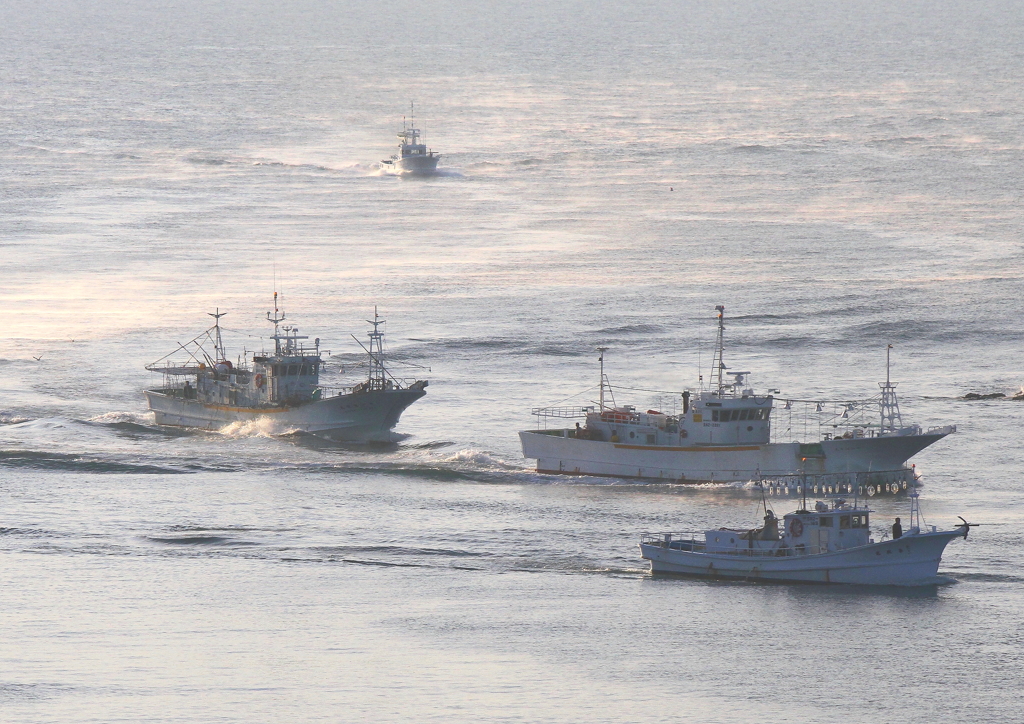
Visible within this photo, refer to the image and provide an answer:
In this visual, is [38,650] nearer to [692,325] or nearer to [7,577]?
[7,577]

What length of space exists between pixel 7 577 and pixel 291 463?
82.2ft

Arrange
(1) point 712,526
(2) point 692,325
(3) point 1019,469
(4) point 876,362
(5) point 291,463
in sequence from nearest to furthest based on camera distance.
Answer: (1) point 712,526
(3) point 1019,469
(5) point 291,463
(4) point 876,362
(2) point 692,325


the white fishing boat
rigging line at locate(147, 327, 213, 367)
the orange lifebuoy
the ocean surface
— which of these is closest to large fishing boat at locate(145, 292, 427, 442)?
the ocean surface

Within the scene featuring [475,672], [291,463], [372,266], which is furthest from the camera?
[372,266]

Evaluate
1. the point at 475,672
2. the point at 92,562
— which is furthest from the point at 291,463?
the point at 475,672

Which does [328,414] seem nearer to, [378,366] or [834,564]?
[378,366]

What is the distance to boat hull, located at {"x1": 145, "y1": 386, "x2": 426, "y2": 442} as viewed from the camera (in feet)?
384

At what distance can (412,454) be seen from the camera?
11000 centimetres

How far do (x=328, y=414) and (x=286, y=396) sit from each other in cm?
374

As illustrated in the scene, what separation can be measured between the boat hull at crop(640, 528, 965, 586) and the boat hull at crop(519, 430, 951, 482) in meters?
15.8

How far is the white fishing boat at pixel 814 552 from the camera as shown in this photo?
274 feet

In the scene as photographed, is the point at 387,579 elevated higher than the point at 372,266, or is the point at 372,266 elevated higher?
the point at 372,266

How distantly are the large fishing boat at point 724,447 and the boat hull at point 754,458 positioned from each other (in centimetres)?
5

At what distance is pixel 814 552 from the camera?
84688 millimetres
